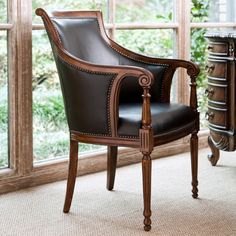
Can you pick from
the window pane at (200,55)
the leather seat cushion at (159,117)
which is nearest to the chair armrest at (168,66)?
the leather seat cushion at (159,117)

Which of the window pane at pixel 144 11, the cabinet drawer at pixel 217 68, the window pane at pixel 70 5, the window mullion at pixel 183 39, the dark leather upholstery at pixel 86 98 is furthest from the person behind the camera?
the window mullion at pixel 183 39

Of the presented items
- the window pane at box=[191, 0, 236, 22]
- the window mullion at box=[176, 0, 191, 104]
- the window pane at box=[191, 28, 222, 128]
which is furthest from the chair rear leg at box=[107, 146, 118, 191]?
the window pane at box=[191, 0, 236, 22]

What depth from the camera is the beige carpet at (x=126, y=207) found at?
9.36ft

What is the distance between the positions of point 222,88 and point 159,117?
908mm

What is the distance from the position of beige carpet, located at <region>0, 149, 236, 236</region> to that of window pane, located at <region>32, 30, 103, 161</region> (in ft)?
0.78

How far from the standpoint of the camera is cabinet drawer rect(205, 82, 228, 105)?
369 cm

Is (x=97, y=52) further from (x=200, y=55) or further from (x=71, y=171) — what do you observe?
(x=200, y=55)

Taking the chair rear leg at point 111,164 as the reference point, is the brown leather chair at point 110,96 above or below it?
above

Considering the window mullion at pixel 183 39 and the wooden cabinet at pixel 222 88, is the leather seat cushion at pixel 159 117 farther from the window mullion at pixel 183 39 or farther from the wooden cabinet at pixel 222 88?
the window mullion at pixel 183 39

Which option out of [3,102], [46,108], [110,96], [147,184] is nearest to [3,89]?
[3,102]

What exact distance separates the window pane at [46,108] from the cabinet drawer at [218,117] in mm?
933

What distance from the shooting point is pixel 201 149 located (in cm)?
460

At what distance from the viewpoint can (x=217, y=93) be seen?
12.3ft

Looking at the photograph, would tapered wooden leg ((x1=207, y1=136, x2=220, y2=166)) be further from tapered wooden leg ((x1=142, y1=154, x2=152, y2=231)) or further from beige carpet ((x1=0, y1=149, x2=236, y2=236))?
tapered wooden leg ((x1=142, y1=154, x2=152, y2=231))
